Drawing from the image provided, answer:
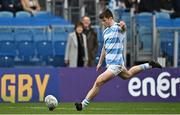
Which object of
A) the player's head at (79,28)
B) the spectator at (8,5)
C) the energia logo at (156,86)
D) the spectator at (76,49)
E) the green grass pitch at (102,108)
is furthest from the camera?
the spectator at (8,5)

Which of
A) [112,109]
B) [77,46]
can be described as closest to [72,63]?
[77,46]

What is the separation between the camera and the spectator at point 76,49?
736 inches

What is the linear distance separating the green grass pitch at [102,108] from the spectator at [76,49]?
2.49 meters

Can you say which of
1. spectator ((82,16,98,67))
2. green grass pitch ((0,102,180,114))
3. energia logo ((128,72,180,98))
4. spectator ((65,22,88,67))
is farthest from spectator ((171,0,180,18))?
green grass pitch ((0,102,180,114))

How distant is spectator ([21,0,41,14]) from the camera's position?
2055cm

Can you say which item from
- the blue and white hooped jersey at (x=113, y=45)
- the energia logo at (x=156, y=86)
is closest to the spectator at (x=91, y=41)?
the energia logo at (x=156, y=86)

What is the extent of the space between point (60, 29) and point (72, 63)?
64.2 inches

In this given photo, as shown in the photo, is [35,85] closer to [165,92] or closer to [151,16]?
[165,92]

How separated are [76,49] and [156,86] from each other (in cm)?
269

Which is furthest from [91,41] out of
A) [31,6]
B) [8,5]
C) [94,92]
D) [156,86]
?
[94,92]

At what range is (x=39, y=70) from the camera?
17062mm

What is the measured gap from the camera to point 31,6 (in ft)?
68.7

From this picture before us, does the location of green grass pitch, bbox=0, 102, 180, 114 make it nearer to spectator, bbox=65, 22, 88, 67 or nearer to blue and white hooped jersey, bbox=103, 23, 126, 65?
blue and white hooped jersey, bbox=103, 23, 126, 65

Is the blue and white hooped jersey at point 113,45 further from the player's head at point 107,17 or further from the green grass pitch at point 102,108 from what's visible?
the green grass pitch at point 102,108
